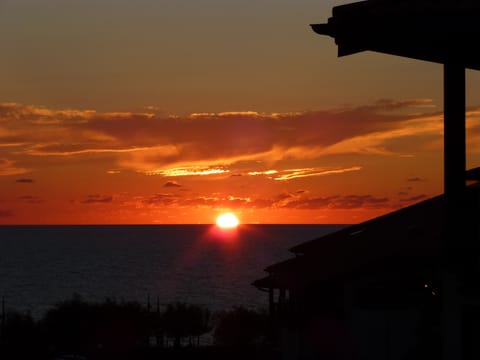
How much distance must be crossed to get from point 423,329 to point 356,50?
2.03m

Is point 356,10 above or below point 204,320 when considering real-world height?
above

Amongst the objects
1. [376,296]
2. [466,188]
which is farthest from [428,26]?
[376,296]

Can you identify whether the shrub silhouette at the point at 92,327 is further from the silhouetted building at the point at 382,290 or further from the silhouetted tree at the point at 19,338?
the silhouetted building at the point at 382,290

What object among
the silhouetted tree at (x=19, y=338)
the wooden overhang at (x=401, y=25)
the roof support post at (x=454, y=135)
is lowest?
the silhouetted tree at (x=19, y=338)

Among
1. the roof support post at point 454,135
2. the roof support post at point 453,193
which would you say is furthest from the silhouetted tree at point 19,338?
the roof support post at point 454,135

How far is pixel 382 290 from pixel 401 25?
1157 centimetres

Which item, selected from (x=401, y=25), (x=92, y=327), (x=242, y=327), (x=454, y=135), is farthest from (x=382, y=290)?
(x=92, y=327)

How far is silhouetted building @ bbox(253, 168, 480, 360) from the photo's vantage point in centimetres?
545

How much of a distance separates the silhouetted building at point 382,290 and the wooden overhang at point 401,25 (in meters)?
1.05

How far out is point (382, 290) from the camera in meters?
16.1

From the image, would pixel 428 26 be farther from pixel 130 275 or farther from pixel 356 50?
pixel 130 275

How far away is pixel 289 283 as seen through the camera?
82.2 ft

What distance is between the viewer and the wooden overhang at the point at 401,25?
193 inches

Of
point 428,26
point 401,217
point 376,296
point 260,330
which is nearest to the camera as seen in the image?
point 428,26
